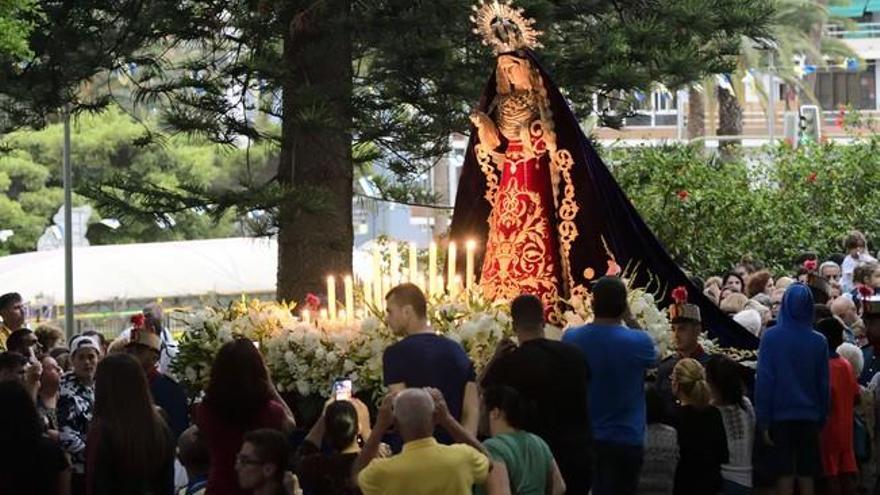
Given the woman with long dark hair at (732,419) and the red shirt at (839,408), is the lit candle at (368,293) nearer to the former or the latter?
the woman with long dark hair at (732,419)

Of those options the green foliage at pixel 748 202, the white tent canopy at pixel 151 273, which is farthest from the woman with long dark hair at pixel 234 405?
the white tent canopy at pixel 151 273

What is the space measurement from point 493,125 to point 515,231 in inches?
29.6

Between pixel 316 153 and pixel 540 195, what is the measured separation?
15.7 feet

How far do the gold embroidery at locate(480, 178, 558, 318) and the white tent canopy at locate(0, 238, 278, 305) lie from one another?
1491 cm

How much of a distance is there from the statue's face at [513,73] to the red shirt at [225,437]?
5.15 meters

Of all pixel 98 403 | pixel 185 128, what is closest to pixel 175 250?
pixel 185 128

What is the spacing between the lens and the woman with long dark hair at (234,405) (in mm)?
10062

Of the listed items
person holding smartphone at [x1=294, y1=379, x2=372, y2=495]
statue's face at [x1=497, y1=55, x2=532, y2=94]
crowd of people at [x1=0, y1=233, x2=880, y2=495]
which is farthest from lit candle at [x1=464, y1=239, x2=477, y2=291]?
person holding smartphone at [x1=294, y1=379, x2=372, y2=495]

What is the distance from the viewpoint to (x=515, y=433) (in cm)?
962

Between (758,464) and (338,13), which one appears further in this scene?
(338,13)

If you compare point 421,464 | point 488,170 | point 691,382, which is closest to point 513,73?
point 488,170

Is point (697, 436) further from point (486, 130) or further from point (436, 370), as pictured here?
point (486, 130)

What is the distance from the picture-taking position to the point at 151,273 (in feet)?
98.6

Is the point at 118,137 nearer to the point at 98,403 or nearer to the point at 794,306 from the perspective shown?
the point at 794,306
